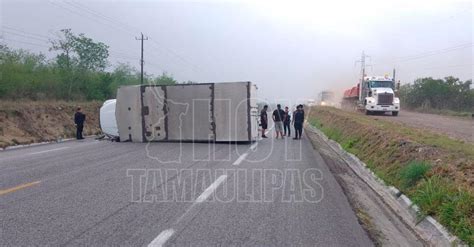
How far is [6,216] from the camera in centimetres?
652

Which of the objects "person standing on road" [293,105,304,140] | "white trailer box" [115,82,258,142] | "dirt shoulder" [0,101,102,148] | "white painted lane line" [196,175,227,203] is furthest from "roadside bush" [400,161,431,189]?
"dirt shoulder" [0,101,102,148]

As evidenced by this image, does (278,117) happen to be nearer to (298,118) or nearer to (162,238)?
(298,118)

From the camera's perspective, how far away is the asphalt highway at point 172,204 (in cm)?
573

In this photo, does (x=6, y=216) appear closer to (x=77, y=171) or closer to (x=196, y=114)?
(x=77, y=171)

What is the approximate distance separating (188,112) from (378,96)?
24.3m

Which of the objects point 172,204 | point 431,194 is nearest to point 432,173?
point 431,194

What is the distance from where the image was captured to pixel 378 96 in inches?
1534

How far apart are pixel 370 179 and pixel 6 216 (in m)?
8.94

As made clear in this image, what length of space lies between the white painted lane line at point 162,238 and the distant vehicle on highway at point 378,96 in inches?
1395

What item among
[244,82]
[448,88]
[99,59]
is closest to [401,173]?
[244,82]

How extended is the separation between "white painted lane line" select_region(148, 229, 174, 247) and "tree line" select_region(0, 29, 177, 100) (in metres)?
25.7

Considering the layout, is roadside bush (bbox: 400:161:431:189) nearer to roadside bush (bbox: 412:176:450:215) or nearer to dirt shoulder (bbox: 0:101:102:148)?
roadside bush (bbox: 412:176:450:215)

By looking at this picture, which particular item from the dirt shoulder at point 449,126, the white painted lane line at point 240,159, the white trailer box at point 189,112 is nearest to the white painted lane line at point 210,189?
the white painted lane line at point 240,159

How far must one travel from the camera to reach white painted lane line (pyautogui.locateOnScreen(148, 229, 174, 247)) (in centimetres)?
534
